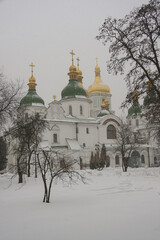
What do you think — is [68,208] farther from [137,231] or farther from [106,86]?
[106,86]

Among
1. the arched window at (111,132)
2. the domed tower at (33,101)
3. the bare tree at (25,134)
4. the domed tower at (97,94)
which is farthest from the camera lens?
the domed tower at (97,94)

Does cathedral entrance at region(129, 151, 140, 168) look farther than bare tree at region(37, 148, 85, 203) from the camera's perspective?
Yes

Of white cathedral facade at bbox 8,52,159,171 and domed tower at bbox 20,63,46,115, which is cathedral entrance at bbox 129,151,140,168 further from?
domed tower at bbox 20,63,46,115

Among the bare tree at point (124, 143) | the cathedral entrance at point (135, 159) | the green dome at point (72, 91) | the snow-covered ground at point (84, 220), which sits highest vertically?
the green dome at point (72, 91)

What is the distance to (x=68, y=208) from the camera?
9.75 metres

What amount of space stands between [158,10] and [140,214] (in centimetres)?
850

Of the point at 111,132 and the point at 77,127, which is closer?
the point at 77,127

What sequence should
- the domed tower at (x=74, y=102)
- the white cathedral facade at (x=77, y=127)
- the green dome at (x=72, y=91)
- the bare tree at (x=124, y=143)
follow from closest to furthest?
the bare tree at (x=124, y=143) → the white cathedral facade at (x=77, y=127) → the domed tower at (x=74, y=102) → the green dome at (x=72, y=91)

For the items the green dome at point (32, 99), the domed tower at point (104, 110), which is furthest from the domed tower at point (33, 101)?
the domed tower at point (104, 110)

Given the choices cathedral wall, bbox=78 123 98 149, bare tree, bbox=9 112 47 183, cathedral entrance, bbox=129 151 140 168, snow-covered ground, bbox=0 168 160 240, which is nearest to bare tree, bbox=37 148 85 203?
snow-covered ground, bbox=0 168 160 240

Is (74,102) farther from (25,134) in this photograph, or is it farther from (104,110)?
(25,134)

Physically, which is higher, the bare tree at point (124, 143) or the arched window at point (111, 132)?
the arched window at point (111, 132)

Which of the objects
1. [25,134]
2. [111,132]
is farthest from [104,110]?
[25,134]

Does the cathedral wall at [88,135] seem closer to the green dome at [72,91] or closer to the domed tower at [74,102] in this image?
the domed tower at [74,102]
